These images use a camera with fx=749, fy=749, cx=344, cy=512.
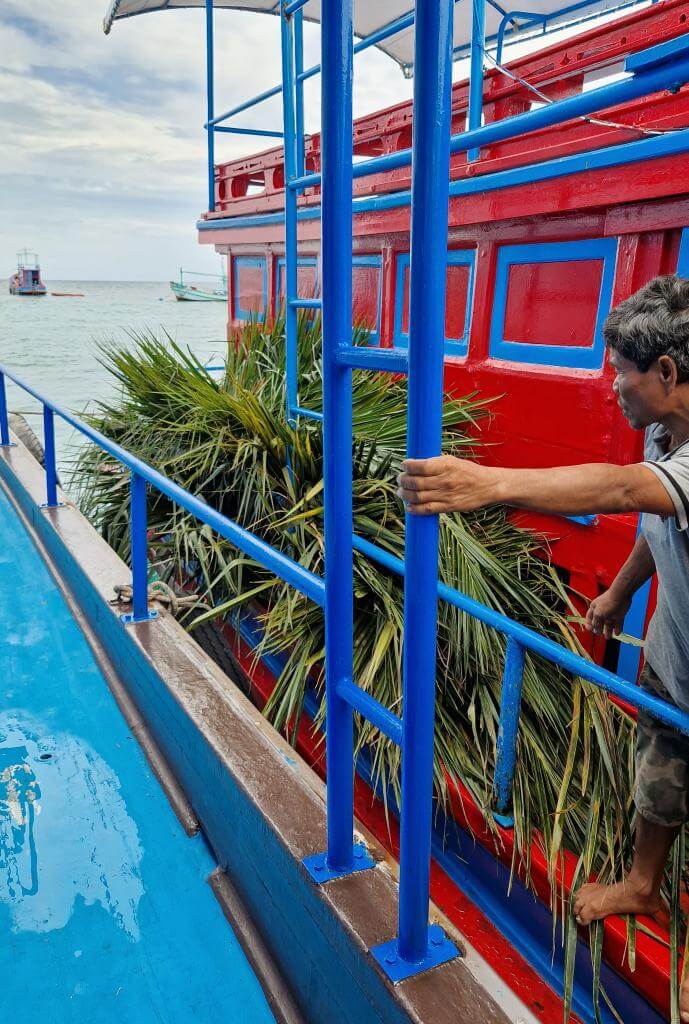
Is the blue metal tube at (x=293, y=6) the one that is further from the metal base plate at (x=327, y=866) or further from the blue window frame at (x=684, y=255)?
the metal base plate at (x=327, y=866)

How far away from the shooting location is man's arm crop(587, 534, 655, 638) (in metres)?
1.95

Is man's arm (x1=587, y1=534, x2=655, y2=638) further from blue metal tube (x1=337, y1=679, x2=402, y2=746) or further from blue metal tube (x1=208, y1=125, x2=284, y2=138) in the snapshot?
blue metal tube (x1=208, y1=125, x2=284, y2=138)

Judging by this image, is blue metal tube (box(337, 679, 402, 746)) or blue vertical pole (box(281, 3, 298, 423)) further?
blue vertical pole (box(281, 3, 298, 423))

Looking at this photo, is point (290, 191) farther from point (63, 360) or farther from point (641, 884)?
point (63, 360)

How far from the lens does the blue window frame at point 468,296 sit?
11.6 ft

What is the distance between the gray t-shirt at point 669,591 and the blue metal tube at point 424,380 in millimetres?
484

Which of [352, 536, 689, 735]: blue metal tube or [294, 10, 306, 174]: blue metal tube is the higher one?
[294, 10, 306, 174]: blue metal tube

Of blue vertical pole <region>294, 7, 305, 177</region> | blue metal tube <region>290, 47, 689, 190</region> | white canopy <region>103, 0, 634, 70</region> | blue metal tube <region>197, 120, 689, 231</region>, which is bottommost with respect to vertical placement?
blue metal tube <region>290, 47, 689, 190</region>

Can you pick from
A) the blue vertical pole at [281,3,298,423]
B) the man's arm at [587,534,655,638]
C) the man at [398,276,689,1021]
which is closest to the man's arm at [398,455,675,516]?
the man at [398,276,689,1021]

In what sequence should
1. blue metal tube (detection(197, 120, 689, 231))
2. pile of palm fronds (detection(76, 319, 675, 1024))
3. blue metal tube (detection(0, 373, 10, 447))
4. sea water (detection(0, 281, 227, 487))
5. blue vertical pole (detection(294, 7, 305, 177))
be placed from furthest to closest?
sea water (detection(0, 281, 227, 487)), blue metal tube (detection(0, 373, 10, 447)), blue vertical pole (detection(294, 7, 305, 177)), blue metal tube (detection(197, 120, 689, 231)), pile of palm fronds (detection(76, 319, 675, 1024))

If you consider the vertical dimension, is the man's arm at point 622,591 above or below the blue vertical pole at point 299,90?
below

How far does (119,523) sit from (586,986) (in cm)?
327

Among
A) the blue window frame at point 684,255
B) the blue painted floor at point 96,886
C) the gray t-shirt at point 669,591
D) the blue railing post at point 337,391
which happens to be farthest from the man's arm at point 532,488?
the blue window frame at point 684,255

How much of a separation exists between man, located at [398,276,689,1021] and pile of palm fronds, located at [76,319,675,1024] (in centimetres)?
24
